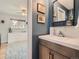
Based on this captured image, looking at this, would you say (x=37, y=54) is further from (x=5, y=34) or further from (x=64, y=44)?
(x=5, y=34)

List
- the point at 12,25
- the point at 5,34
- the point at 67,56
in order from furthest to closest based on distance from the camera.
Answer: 1. the point at 12,25
2. the point at 5,34
3. the point at 67,56

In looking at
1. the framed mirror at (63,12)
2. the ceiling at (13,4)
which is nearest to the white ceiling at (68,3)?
the framed mirror at (63,12)

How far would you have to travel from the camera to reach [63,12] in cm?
223

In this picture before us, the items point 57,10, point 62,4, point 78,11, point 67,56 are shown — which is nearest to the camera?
point 67,56

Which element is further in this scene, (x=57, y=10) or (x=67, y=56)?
(x=57, y=10)

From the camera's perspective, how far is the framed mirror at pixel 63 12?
1.95 m

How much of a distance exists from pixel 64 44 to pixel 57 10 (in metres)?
1.42

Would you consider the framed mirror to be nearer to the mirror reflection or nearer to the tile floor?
the mirror reflection

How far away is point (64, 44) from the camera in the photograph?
1308mm

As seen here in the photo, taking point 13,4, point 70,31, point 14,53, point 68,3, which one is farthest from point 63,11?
point 13,4

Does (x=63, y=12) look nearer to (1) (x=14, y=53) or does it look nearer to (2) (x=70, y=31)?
(2) (x=70, y=31)

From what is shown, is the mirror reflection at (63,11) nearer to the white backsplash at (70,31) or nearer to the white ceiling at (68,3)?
the white ceiling at (68,3)

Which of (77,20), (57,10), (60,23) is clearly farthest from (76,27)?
(57,10)

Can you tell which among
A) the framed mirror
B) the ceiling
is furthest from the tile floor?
the ceiling
